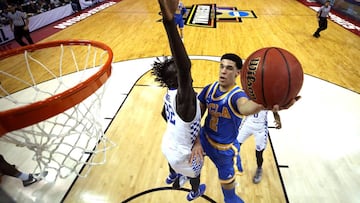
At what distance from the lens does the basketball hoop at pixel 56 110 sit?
5.20ft

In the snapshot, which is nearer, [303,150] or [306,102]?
[303,150]

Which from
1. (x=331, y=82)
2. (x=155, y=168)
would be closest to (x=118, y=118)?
(x=155, y=168)

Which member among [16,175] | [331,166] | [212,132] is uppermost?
[212,132]

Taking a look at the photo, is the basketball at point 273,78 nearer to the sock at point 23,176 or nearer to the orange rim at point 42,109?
the orange rim at point 42,109

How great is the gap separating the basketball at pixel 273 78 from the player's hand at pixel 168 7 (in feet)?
2.51

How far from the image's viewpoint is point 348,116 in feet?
12.6

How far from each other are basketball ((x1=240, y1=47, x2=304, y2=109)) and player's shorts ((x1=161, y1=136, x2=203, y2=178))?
0.65 metres

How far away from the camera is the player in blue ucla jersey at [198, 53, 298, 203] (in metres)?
1.83

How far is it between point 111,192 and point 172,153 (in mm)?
1378

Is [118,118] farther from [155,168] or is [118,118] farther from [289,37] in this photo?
[289,37]

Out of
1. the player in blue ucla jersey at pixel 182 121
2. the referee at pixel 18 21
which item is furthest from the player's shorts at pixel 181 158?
the referee at pixel 18 21

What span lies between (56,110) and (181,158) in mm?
974

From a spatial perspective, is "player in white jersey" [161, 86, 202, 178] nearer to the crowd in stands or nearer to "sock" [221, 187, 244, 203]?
"sock" [221, 187, 244, 203]

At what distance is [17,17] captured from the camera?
623 cm
